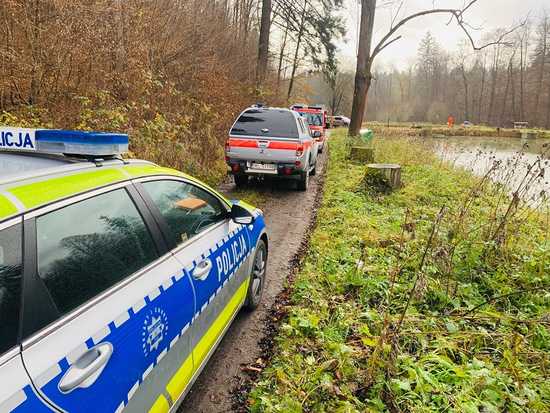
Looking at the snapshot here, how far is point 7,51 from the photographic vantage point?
5.53m

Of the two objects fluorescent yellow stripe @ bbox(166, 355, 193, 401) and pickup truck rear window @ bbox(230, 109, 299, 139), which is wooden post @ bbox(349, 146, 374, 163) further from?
fluorescent yellow stripe @ bbox(166, 355, 193, 401)

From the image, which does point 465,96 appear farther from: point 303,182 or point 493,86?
point 303,182

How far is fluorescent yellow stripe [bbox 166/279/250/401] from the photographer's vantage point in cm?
208

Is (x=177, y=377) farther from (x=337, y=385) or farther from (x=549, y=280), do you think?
(x=549, y=280)

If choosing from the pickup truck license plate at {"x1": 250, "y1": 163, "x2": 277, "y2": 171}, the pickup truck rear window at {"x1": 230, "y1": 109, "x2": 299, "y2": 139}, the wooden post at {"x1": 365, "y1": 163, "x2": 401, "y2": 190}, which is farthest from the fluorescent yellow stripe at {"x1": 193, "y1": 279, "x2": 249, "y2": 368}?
the wooden post at {"x1": 365, "y1": 163, "x2": 401, "y2": 190}

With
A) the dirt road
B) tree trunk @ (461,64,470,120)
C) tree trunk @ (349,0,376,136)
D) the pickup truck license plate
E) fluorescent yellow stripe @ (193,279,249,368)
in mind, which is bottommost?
the dirt road

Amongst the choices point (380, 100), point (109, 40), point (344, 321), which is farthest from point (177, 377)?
point (380, 100)

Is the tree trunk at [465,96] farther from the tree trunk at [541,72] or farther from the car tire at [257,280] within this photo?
the car tire at [257,280]

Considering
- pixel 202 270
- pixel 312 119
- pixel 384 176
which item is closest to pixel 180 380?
pixel 202 270

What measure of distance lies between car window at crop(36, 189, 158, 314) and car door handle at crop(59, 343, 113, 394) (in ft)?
0.65

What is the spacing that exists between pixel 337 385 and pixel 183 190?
181 cm

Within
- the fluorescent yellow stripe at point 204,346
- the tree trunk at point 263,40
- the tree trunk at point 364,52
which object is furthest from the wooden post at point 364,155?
the fluorescent yellow stripe at point 204,346

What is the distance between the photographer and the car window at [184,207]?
2.35 meters

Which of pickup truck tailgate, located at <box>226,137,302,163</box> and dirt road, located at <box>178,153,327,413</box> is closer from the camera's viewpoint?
dirt road, located at <box>178,153,327,413</box>
